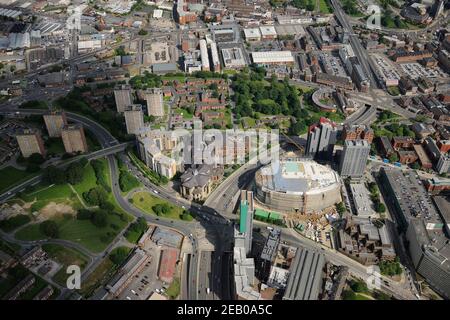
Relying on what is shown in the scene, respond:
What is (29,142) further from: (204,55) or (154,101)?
(204,55)

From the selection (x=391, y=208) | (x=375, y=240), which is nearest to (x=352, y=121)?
(x=391, y=208)

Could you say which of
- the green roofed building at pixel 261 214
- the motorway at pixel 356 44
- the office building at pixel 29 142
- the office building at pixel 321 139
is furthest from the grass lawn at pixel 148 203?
the motorway at pixel 356 44

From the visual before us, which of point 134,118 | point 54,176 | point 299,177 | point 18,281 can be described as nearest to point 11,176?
point 54,176

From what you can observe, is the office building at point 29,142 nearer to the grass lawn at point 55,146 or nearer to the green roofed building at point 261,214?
the grass lawn at point 55,146

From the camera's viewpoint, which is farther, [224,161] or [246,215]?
[224,161]
